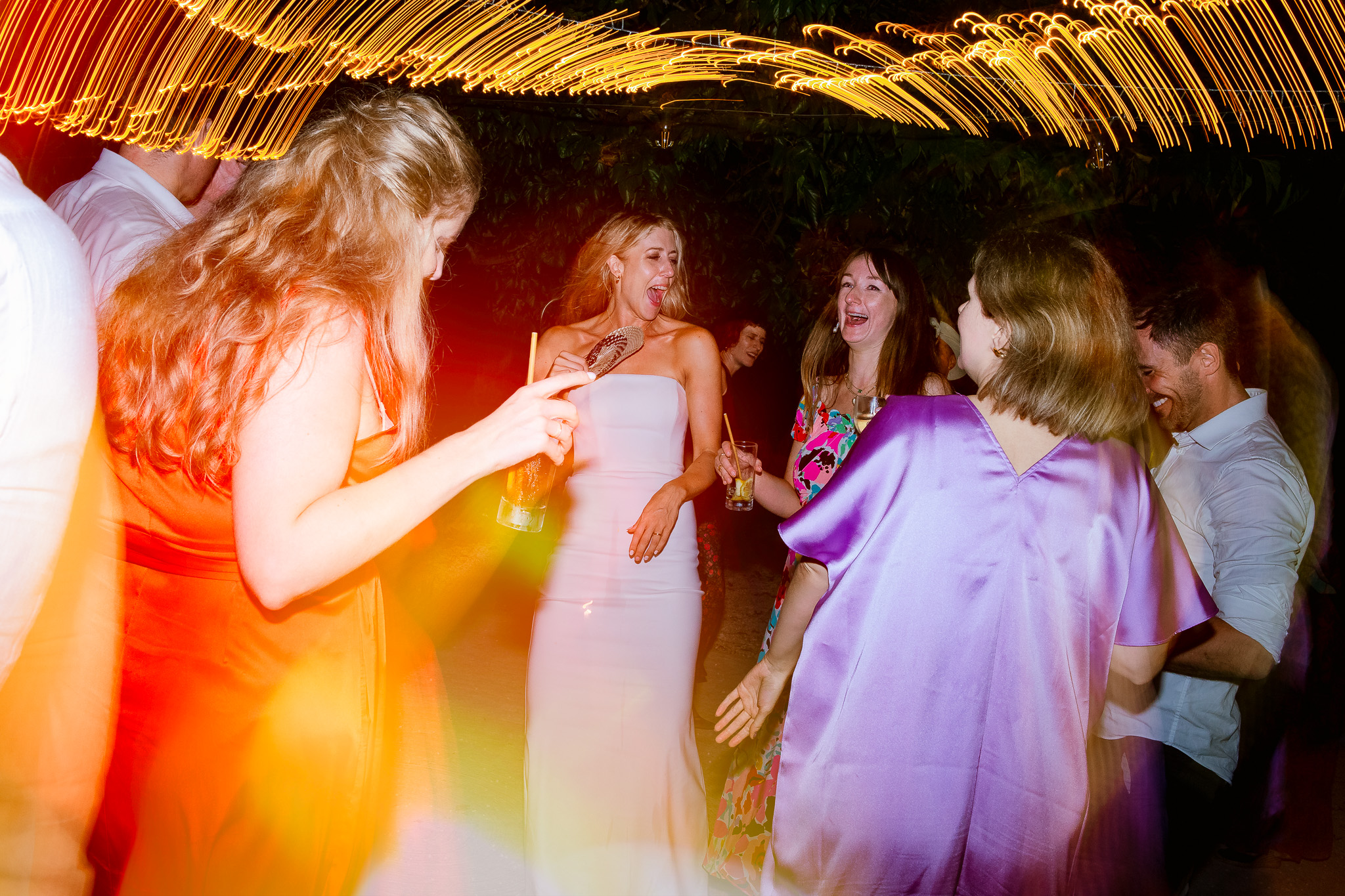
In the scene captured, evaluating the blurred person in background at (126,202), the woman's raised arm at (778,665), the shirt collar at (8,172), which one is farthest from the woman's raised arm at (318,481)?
the blurred person in background at (126,202)

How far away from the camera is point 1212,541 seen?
8.32 ft

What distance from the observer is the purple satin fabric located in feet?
6.89

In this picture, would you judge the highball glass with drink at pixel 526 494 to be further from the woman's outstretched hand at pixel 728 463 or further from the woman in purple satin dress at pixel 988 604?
the woman's outstretched hand at pixel 728 463

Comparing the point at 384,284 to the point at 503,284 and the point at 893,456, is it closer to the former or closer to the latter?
the point at 893,456

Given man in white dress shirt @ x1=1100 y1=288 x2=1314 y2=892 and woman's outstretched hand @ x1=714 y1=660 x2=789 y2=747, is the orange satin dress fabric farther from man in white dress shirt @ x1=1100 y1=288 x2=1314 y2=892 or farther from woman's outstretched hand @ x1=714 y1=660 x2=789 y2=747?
man in white dress shirt @ x1=1100 y1=288 x2=1314 y2=892

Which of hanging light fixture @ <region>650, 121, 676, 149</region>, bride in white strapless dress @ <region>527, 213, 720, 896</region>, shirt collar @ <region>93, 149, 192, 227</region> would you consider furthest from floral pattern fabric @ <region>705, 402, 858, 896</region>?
hanging light fixture @ <region>650, 121, 676, 149</region>

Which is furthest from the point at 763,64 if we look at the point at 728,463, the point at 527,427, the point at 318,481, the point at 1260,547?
the point at 318,481

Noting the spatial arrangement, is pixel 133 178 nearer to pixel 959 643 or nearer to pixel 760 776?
pixel 959 643

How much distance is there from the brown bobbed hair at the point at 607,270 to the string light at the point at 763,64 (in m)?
0.97

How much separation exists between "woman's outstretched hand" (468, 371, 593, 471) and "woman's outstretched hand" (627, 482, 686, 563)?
66.5 inches

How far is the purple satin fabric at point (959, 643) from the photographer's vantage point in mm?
2100

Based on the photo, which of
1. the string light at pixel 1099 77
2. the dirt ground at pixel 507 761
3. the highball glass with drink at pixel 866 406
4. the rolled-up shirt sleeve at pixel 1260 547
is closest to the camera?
the rolled-up shirt sleeve at pixel 1260 547

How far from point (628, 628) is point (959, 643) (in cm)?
161

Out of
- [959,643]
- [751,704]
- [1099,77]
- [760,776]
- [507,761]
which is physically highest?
[1099,77]
